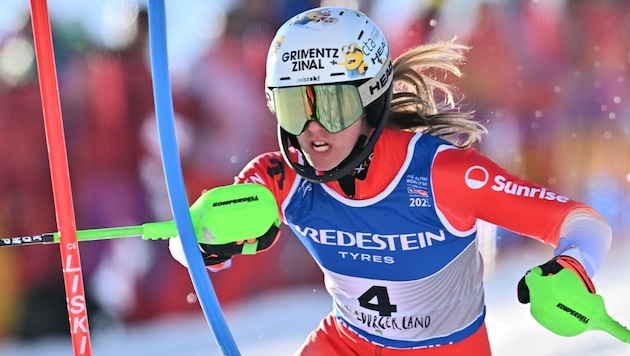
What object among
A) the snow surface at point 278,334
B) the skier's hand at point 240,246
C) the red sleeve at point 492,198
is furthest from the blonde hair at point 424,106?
the snow surface at point 278,334

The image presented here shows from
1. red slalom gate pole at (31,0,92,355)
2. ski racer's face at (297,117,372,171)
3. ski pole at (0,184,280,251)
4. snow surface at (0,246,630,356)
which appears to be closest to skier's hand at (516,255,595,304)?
ski pole at (0,184,280,251)

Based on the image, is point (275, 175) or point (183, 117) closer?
point (275, 175)

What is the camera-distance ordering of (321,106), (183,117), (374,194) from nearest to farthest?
(321,106) → (374,194) → (183,117)

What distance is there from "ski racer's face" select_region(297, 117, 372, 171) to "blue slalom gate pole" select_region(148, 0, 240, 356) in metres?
0.60

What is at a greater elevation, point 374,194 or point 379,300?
point 374,194

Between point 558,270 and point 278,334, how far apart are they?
9.36ft

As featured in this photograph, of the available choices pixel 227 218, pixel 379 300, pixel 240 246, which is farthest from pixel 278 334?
pixel 227 218

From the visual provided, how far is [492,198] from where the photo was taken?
7.33 feet

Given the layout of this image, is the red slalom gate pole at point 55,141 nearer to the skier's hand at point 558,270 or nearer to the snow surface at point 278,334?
the skier's hand at point 558,270

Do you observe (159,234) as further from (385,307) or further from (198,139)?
(198,139)

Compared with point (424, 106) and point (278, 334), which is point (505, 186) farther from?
point (278, 334)

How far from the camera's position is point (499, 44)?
5.30 metres

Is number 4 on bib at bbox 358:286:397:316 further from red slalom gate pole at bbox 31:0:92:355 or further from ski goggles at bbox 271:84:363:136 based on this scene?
red slalom gate pole at bbox 31:0:92:355

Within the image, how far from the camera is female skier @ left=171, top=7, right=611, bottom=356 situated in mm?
2342
